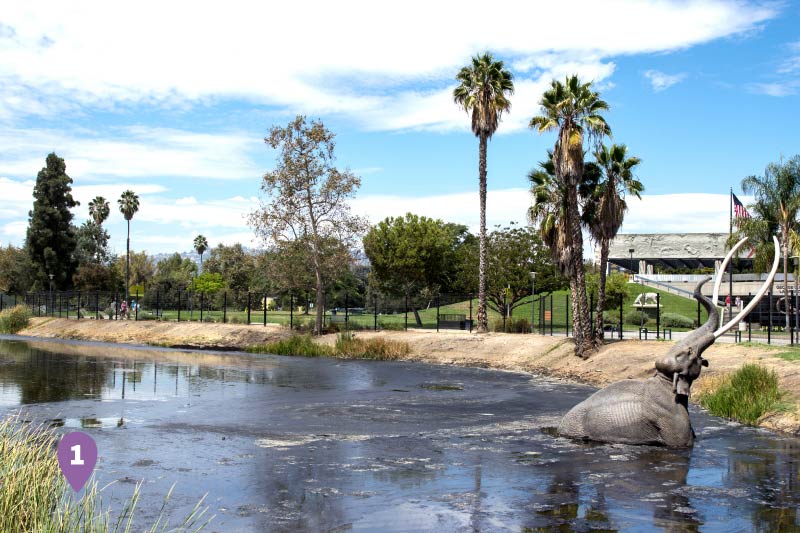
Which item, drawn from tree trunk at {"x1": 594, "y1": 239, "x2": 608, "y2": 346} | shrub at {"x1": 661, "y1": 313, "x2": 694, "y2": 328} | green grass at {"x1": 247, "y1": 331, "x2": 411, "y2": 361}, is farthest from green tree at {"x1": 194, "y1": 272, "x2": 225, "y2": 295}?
tree trunk at {"x1": 594, "y1": 239, "x2": 608, "y2": 346}

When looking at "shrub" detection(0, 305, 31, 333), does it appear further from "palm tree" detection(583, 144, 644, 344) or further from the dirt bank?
"palm tree" detection(583, 144, 644, 344)

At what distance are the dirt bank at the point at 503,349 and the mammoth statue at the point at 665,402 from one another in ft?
11.2

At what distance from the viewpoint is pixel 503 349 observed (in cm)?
3447

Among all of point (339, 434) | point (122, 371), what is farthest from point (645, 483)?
point (122, 371)

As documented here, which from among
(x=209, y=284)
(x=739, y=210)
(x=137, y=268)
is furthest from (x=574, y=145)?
(x=137, y=268)

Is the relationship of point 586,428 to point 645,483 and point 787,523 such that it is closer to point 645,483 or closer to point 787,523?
point 645,483

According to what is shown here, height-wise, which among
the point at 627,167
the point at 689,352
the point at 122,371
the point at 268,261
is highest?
the point at 627,167

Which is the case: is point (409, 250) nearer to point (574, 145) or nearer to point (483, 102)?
point (483, 102)

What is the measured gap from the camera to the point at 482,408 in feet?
64.1

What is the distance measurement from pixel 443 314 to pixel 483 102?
14.1 meters

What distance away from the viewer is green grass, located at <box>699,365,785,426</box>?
16766 mm

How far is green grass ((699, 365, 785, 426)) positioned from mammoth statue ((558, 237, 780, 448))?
3.84m

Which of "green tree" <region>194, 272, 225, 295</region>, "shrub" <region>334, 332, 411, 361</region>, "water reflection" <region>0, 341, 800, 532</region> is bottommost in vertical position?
"water reflection" <region>0, 341, 800, 532</region>

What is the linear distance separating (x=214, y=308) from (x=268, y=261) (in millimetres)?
51352
